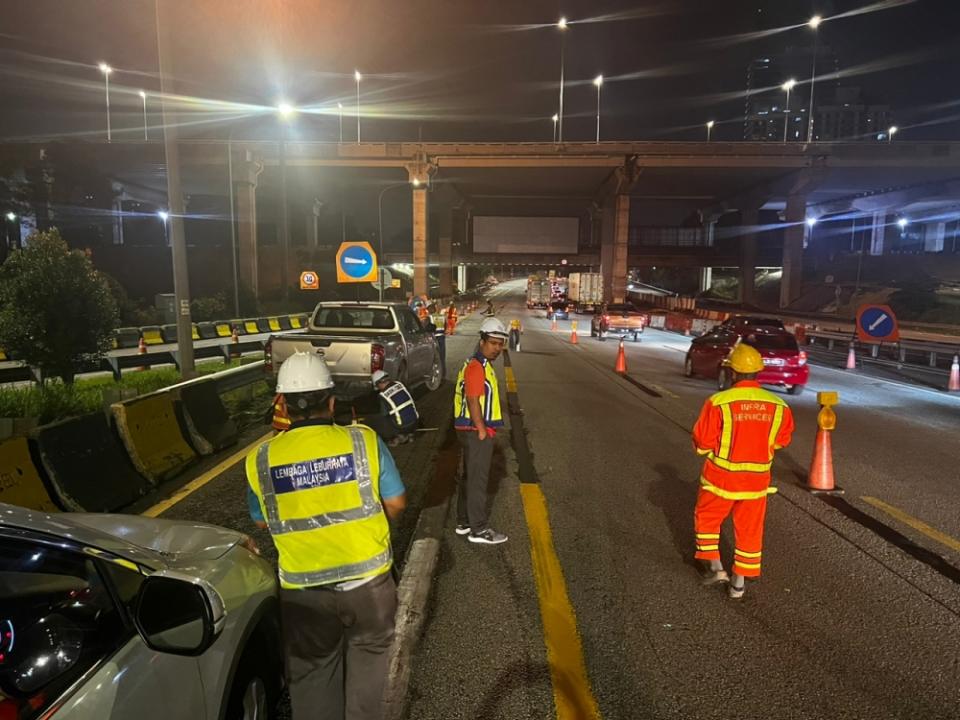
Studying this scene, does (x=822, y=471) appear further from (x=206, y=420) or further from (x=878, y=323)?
(x=878, y=323)

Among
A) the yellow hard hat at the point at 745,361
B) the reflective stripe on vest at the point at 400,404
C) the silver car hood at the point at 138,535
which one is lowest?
the reflective stripe on vest at the point at 400,404

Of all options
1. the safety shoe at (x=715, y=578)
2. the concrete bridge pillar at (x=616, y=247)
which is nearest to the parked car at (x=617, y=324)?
the concrete bridge pillar at (x=616, y=247)

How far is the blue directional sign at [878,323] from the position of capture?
17562 millimetres

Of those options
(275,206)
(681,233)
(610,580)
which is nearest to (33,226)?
(275,206)

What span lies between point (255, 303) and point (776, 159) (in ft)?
131

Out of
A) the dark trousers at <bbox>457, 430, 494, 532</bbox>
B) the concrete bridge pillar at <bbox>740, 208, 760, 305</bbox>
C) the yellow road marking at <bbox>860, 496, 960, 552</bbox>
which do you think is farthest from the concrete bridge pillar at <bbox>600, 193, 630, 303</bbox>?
the dark trousers at <bbox>457, 430, 494, 532</bbox>

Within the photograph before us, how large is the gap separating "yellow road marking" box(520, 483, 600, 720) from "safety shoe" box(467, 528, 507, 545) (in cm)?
27

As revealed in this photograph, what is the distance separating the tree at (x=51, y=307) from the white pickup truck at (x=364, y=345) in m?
3.49

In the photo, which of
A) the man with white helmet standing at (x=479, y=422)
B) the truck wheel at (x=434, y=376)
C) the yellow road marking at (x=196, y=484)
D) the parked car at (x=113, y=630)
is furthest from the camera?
the truck wheel at (x=434, y=376)

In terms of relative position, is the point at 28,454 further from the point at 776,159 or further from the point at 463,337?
the point at 776,159

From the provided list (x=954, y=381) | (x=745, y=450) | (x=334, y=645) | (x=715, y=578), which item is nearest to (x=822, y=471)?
(x=715, y=578)

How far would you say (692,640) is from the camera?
3.87 metres

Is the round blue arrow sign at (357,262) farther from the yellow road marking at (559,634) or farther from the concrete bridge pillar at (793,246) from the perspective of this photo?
the concrete bridge pillar at (793,246)

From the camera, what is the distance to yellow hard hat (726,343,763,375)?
442 cm
